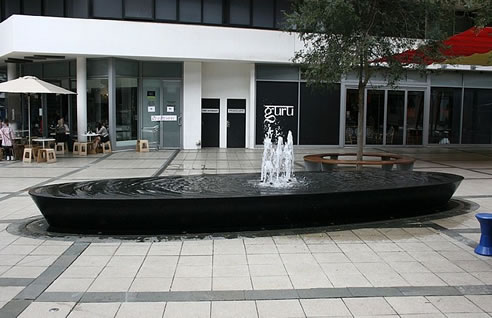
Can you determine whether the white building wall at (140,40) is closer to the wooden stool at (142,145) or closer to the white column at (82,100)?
the white column at (82,100)

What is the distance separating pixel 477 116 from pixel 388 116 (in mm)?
5461

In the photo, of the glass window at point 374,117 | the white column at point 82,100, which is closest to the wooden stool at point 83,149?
the white column at point 82,100

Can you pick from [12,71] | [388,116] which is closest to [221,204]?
[388,116]

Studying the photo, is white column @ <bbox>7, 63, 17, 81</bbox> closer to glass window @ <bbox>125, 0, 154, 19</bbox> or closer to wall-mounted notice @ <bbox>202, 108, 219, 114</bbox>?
Answer: glass window @ <bbox>125, 0, 154, 19</bbox>

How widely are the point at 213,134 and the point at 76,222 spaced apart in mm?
15971

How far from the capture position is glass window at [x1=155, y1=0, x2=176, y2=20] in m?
20.3

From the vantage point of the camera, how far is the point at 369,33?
12.7 meters

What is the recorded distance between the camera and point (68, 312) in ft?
14.3

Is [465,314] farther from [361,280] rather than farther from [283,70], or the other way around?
[283,70]

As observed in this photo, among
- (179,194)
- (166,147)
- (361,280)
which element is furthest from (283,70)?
(361,280)

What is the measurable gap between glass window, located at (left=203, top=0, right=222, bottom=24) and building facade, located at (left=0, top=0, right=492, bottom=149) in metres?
0.04

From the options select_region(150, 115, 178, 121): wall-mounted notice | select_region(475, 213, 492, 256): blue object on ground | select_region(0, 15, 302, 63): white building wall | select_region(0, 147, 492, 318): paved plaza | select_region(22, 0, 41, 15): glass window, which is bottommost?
select_region(0, 147, 492, 318): paved plaza

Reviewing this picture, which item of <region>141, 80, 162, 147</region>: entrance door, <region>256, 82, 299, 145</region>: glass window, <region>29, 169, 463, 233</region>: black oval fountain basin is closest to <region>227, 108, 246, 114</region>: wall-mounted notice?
<region>256, 82, 299, 145</region>: glass window

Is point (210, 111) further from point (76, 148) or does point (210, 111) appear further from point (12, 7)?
point (12, 7)
